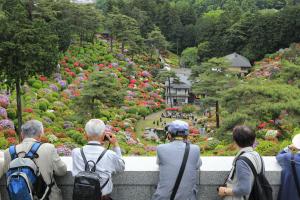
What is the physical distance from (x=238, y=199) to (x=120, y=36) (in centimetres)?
3907

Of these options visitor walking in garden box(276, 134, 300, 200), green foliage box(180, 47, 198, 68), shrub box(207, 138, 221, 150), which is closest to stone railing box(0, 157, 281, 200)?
visitor walking in garden box(276, 134, 300, 200)

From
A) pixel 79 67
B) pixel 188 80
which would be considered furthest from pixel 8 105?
pixel 188 80

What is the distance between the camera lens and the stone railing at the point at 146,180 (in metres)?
4.22

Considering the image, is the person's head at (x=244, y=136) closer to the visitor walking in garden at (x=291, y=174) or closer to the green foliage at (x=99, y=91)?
the visitor walking in garden at (x=291, y=174)

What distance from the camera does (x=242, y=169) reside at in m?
3.64

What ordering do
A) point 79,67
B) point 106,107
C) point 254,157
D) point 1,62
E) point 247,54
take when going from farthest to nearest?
1. point 247,54
2. point 79,67
3. point 106,107
4. point 1,62
5. point 254,157

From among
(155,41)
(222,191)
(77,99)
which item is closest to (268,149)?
(222,191)

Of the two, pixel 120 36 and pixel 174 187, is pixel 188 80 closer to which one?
pixel 120 36

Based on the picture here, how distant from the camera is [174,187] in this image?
3.83m

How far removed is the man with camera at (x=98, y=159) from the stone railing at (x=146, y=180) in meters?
0.37

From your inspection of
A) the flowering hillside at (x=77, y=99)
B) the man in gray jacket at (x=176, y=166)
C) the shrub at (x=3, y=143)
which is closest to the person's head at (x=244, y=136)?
the man in gray jacket at (x=176, y=166)

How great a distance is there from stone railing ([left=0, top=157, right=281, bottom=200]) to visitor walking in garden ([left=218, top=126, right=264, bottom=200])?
35cm

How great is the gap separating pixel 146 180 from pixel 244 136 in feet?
3.59

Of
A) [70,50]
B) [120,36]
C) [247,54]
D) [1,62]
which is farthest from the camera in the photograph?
[247,54]
